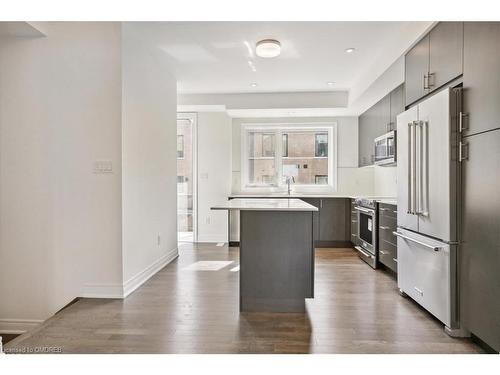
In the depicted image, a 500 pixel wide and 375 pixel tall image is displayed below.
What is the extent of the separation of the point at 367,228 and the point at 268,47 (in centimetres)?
269

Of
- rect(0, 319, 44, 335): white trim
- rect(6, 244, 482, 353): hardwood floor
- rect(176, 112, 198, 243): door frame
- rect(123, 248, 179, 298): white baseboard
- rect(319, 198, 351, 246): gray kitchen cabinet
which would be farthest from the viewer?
rect(176, 112, 198, 243): door frame

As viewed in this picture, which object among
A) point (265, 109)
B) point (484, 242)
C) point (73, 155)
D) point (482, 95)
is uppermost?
point (265, 109)

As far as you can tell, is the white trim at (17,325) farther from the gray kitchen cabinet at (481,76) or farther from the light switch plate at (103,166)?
the gray kitchen cabinet at (481,76)

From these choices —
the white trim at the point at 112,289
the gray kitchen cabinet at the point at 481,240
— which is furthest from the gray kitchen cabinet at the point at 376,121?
the white trim at the point at 112,289

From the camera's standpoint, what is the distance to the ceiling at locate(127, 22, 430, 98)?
3047 millimetres

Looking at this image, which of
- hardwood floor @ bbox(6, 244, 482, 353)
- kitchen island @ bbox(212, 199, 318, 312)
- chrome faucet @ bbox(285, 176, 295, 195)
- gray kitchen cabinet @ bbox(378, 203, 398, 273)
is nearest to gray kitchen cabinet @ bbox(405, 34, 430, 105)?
gray kitchen cabinet @ bbox(378, 203, 398, 273)

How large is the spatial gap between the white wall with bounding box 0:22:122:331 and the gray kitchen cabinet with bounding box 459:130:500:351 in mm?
2787

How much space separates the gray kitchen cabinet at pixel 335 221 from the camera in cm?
538

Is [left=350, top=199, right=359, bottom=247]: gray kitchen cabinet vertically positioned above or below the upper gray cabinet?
below

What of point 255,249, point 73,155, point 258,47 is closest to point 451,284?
→ point 255,249

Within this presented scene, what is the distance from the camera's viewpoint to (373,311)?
274cm

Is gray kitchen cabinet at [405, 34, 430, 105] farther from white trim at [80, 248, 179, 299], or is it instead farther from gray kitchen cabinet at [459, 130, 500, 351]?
white trim at [80, 248, 179, 299]
